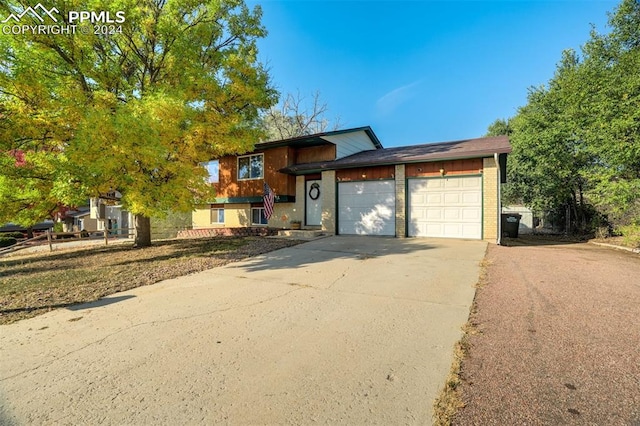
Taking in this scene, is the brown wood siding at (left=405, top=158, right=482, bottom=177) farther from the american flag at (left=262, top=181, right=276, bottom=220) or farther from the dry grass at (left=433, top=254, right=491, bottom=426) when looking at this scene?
the dry grass at (left=433, top=254, right=491, bottom=426)

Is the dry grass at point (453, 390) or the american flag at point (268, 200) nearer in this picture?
the dry grass at point (453, 390)

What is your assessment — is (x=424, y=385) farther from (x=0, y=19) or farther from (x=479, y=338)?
(x=0, y=19)

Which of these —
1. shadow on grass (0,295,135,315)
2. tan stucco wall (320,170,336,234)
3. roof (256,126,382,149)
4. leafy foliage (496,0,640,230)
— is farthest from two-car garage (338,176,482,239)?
shadow on grass (0,295,135,315)

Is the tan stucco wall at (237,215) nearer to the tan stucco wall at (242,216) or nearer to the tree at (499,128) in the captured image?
the tan stucco wall at (242,216)

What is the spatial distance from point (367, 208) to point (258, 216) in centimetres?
631

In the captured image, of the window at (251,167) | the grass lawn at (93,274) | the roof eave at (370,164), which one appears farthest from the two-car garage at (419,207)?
the window at (251,167)

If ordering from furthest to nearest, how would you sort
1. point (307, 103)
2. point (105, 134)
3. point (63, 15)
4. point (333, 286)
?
point (307, 103), point (63, 15), point (105, 134), point (333, 286)

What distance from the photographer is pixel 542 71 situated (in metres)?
18.1

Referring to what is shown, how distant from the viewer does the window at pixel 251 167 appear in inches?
596

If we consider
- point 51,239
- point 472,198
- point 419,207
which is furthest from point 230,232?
point 472,198

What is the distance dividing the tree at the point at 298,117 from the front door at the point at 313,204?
1612cm

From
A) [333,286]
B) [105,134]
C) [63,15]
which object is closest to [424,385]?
[333,286]

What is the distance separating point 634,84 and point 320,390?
14.1 m

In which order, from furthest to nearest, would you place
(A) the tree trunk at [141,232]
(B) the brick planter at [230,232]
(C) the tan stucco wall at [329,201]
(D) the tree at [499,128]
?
1. (D) the tree at [499,128]
2. (B) the brick planter at [230,232]
3. (C) the tan stucco wall at [329,201]
4. (A) the tree trunk at [141,232]
